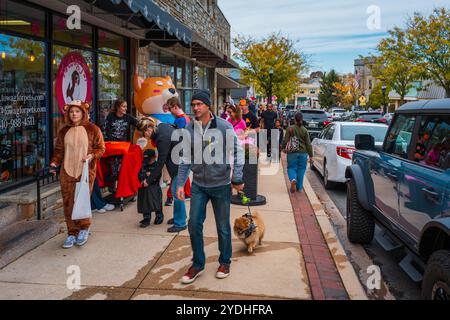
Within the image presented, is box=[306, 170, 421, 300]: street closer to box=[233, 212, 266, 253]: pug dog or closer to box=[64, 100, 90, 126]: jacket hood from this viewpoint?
box=[233, 212, 266, 253]: pug dog

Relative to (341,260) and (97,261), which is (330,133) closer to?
(341,260)

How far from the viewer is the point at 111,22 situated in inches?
338

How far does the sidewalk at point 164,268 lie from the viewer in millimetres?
4164

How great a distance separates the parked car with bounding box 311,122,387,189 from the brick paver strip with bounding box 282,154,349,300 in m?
1.81

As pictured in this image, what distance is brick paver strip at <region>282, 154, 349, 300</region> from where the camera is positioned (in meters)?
4.33

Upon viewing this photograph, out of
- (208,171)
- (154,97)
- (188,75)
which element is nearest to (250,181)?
(154,97)

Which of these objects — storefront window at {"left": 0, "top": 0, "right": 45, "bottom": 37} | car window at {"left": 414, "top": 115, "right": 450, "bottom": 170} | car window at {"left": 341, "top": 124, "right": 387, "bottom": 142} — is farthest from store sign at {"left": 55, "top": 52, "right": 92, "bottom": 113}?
car window at {"left": 414, "top": 115, "right": 450, "bottom": 170}

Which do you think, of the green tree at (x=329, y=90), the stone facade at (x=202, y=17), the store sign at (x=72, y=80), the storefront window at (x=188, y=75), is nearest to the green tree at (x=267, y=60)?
the stone facade at (x=202, y=17)

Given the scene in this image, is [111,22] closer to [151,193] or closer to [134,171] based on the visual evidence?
[134,171]

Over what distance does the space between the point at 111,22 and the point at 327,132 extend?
17.4 feet

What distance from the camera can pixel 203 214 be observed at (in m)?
4.40

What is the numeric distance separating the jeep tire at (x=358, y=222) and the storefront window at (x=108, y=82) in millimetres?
5287

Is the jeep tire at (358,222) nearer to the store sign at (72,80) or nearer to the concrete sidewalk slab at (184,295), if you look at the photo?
the concrete sidewalk slab at (184,295)
